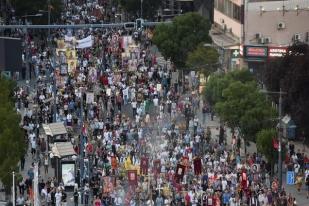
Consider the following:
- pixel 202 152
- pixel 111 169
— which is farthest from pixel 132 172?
pixel 202 152

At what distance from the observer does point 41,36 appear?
384ft

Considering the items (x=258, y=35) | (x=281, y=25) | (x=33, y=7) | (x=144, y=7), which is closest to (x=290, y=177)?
(x=281, y=25)

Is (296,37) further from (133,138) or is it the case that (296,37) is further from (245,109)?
(133,138)

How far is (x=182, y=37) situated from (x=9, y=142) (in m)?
38.8

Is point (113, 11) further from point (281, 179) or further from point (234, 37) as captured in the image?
point (281, 179)

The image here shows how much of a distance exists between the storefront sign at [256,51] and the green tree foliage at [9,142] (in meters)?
27.7

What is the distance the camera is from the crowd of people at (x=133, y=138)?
64.1m

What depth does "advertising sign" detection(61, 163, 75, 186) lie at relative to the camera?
66.2 meters

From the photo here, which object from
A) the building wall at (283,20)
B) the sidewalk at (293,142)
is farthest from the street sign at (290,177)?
the building wall at (283,20)

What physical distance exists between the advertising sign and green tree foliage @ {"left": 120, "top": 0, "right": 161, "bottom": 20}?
190 ft

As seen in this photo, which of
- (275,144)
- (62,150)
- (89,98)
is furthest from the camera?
(89,98)

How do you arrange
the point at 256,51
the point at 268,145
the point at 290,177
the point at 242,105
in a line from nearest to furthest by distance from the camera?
1. the point at 290,177
2. the point at 268,145
3. the point at 242,105
4. the point at 256,51

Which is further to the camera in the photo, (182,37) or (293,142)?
(182,37)

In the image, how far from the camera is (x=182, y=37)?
10106 cm
